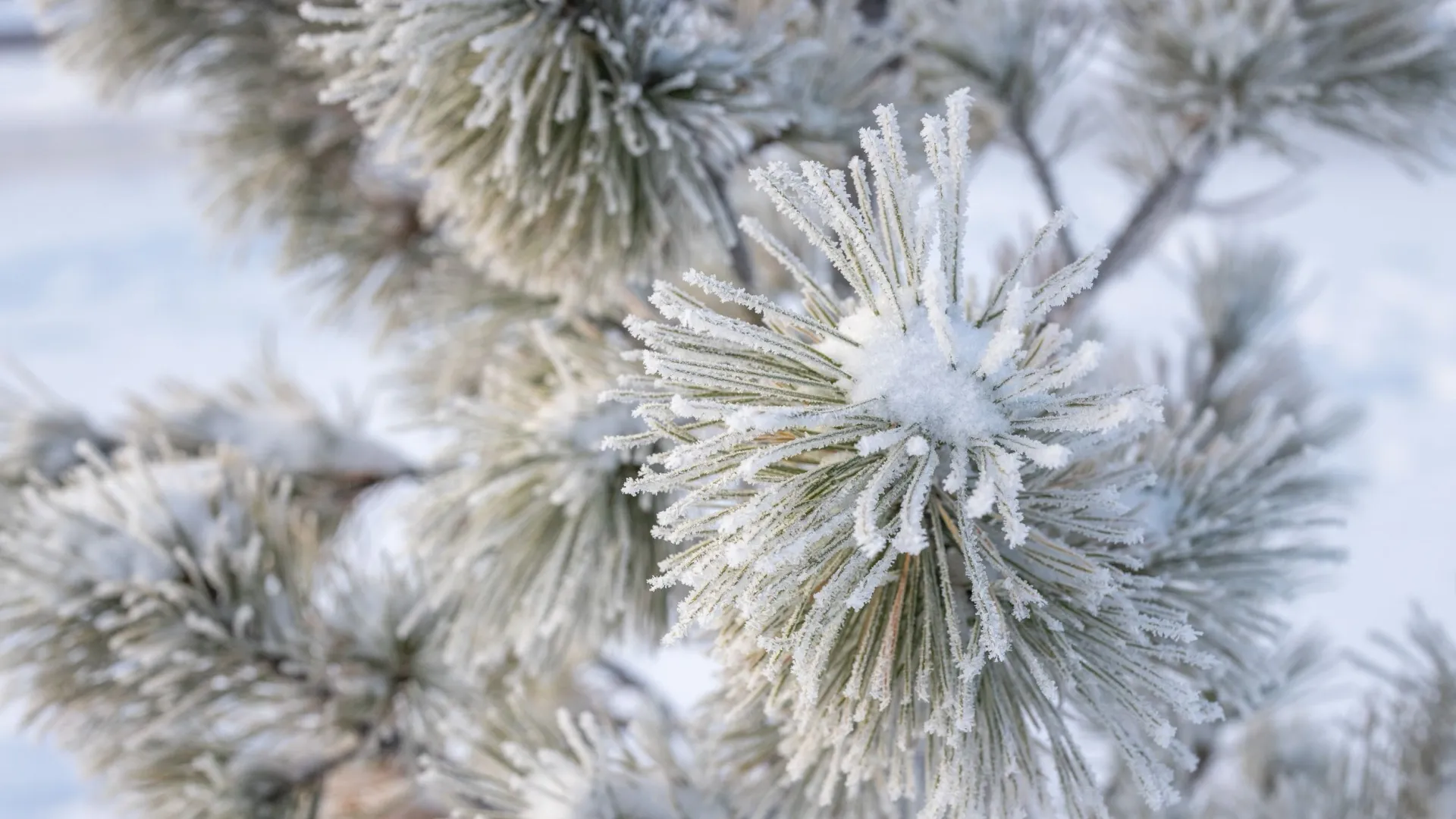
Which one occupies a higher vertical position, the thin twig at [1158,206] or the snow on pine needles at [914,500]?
the thin twig at [1158,206]

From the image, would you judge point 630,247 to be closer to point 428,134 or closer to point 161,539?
point 428,134

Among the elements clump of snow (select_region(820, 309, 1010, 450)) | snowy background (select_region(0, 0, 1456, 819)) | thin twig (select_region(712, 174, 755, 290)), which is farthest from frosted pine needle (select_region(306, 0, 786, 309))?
snowy background (select_region(0, 0, 1456, 819))

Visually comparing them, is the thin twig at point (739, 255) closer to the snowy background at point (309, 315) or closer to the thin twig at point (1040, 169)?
the thin twig at point (1040, 169)

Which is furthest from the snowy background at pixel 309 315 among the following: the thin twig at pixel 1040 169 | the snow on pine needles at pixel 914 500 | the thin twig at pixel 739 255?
the snow on pine needles at pixel 914 500

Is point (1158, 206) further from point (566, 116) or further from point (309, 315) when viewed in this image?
point (309, 315)

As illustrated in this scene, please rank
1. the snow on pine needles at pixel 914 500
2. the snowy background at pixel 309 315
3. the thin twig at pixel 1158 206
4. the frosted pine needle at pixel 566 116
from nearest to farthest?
the snow on pine needles at pixel 914 500, the frosted pine needle at pixel 566 116, the thin twig at pixel 1158 206, the snowy background at pixel 309 315

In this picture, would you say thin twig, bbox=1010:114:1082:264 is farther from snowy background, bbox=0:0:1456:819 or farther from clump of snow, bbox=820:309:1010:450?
snowy background, bbox=0:0:1456:819

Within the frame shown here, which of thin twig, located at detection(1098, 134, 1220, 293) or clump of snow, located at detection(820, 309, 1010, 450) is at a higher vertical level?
thin twig, located at detection(1098, 134, 1220, 293)

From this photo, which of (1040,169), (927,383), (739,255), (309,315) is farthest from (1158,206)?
(309,315)
